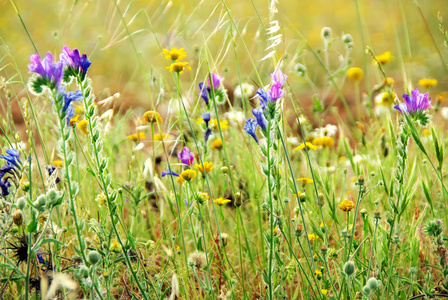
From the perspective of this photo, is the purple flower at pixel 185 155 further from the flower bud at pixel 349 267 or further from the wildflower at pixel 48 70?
the flower bud at pixel 349 267

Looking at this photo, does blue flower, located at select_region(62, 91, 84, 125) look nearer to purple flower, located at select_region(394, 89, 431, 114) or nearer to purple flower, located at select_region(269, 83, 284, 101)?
purple flower, located at select_region(269, 83, 284, 101)

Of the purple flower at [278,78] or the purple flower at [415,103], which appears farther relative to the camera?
the purple flower at [415,103]

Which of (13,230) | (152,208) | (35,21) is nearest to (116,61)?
(35,21)

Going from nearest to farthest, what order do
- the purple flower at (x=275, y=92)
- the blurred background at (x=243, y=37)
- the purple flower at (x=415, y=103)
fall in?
the purple flower at (x=275, y=92) → the purple flower at (x=415, y=103) → the blurred background at (x=243, y=37)

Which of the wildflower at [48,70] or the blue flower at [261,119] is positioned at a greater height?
the wildflower at [48,70]

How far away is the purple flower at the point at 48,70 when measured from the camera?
3.43 feet

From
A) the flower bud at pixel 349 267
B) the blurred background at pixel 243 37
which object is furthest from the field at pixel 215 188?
the blurred background at pixel 243 37

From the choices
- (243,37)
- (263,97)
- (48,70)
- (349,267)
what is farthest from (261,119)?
(243,37)

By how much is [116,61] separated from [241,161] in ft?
16.8

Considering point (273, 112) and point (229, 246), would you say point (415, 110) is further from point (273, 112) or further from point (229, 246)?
point (229, 246)

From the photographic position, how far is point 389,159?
2191mm

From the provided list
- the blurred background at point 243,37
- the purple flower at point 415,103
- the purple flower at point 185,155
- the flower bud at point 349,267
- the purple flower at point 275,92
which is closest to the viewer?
the flower bud at point 349,267

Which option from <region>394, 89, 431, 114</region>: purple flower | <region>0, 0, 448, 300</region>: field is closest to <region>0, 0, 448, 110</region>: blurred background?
<region>0, 0, 448, 300</region>: field

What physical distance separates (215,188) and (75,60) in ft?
3.14
